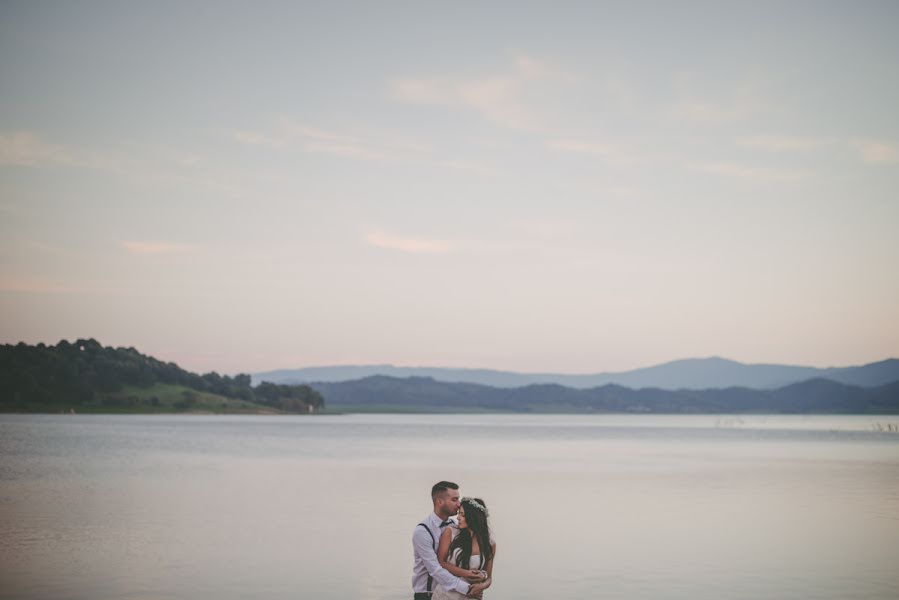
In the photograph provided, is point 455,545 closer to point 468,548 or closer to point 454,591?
point 468,548

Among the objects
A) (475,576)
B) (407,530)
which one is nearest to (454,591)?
(475,576)

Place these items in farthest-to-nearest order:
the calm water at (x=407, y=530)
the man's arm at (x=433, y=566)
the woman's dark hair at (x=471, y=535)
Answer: the calm water at (x=407, y=530)
the man's arm at (x=433, y=566)
the woman's dark hair at (x=471, y=535)

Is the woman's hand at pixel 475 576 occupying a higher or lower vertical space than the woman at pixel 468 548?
lower

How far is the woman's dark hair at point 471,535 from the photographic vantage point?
12.0 m

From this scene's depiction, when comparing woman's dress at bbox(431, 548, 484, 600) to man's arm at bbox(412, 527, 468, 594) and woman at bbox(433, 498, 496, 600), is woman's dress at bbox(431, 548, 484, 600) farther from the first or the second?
man's arm at bbox(412, 527, 468, 594)

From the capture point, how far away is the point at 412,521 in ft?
107

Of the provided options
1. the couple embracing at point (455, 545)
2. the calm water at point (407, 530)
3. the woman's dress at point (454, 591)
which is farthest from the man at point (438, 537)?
the calm water at point (407, 530)

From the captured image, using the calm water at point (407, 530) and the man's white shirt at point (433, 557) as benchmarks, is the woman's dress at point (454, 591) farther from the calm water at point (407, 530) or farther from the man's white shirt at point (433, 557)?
the calm water at point (407, 530)

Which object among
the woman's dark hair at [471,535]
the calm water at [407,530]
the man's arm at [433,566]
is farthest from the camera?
the calm water at [407,530]

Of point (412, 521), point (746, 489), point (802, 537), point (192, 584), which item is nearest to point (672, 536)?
point (802, 537)

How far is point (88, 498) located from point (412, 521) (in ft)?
47.2

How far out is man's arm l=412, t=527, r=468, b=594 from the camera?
39.7ft

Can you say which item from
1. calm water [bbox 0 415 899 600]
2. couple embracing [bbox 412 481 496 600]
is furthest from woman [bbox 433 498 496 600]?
calm water [bbox 0 415 899 600]

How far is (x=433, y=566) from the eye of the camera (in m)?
12.2
